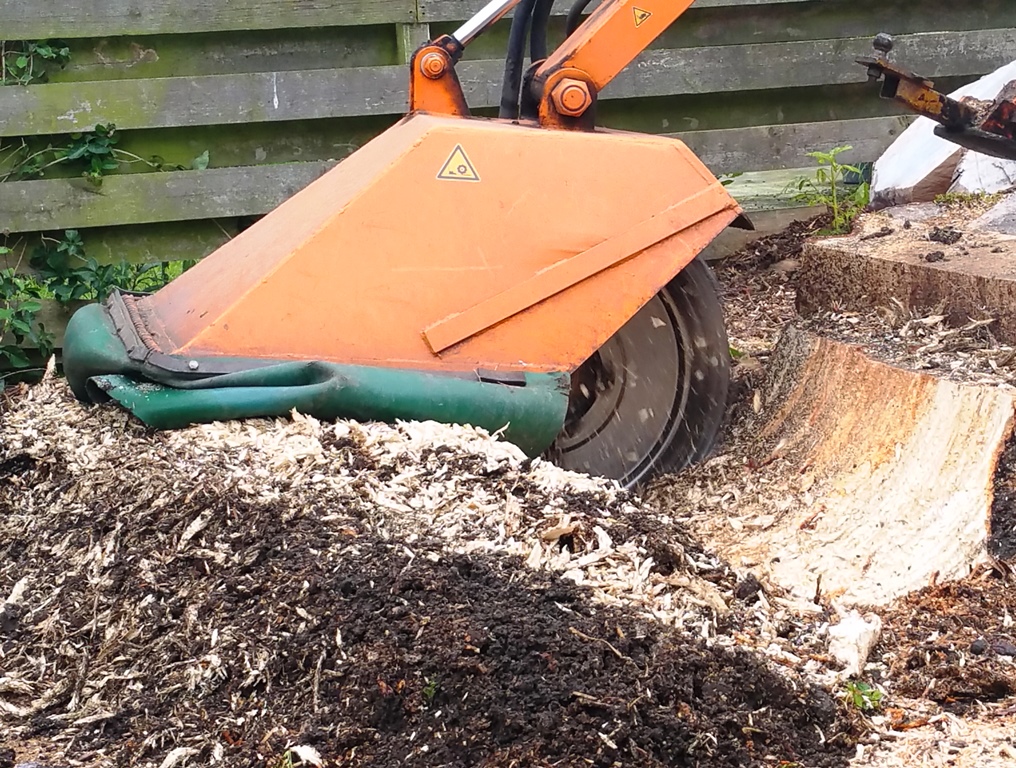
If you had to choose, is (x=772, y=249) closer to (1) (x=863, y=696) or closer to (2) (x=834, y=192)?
(2) (x=834, y=192)

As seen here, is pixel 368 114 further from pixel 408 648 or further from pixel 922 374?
pixel 408 648

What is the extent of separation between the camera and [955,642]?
7.01 feet

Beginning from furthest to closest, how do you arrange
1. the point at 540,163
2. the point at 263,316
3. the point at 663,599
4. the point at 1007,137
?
the point at 1007,137 → the point at 540,163 → the point at 263,316 → the point at 663,599

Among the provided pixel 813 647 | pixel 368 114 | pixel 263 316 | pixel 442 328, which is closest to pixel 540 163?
pixel 442 328

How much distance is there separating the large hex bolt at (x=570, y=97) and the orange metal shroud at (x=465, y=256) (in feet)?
0.34

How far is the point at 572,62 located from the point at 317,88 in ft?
6.09

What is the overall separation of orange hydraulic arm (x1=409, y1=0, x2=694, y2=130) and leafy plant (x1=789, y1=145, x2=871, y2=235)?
1.96m

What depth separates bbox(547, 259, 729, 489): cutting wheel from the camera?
3.09m

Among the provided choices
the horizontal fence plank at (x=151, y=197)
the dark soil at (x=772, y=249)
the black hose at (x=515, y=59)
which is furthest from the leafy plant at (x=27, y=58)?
the dark soil at (x=772, y=249)

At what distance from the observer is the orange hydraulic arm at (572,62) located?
2945 mm

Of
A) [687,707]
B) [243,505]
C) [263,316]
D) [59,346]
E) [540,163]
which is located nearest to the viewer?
[687,707]

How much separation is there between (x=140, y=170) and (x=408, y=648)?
10.9 feet

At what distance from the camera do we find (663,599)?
6.56 ft

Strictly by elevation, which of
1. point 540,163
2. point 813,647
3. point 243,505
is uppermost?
point 540,163
